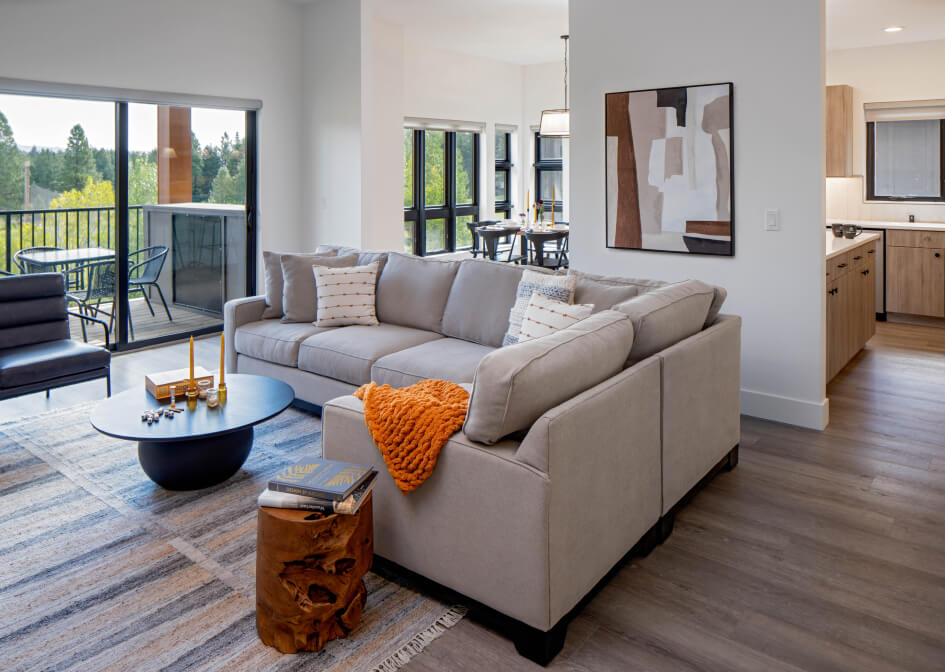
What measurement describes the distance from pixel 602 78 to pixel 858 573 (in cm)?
329

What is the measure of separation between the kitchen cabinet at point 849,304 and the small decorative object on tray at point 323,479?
11.4 feet

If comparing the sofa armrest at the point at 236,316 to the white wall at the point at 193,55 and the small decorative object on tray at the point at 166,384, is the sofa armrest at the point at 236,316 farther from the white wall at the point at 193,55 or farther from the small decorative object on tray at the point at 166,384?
the white wall at the point at 193,55

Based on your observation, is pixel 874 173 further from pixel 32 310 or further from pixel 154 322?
pixel 32 310

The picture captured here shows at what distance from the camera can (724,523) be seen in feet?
9.25

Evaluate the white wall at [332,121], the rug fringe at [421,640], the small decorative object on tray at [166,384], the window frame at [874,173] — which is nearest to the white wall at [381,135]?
the white wall at [332,121]

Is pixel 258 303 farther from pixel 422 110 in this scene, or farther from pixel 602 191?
pixel 422 110

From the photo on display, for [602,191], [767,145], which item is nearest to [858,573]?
[767,145]

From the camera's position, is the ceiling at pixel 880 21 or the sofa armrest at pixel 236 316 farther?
the ceiling at pixel 880 21

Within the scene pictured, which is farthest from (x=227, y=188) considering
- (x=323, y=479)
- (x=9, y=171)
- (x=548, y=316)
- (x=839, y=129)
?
(x=839, y=129)

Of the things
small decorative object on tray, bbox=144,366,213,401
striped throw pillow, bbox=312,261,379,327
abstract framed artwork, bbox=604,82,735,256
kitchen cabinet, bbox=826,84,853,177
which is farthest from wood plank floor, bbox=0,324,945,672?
kitchen cabinet, bbox=826,84,853,177

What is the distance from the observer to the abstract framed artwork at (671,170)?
409cm

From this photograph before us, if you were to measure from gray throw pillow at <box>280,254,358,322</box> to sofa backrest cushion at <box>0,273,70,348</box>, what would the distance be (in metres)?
1.34

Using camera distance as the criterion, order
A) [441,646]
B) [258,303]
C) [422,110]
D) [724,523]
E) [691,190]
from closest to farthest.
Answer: [441,646] → [724,523] → [691,190] → [258,303] → [422,110]

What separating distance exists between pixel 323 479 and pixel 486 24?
239 inches
